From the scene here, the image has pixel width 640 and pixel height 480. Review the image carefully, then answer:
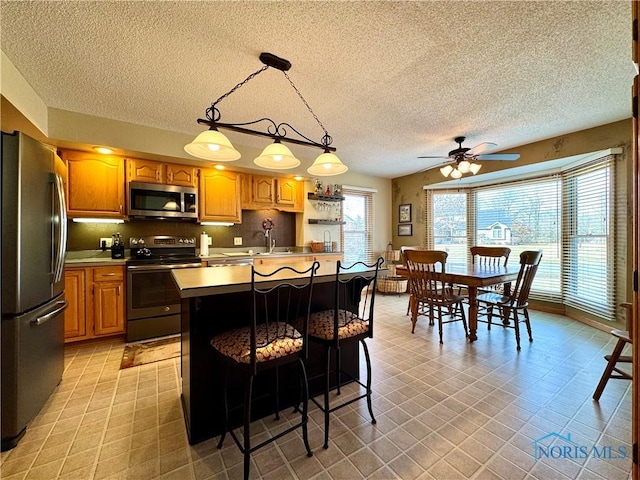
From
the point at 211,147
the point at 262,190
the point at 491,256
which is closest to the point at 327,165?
the point at 211,147

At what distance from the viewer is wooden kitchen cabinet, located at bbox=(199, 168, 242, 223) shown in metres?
3.87

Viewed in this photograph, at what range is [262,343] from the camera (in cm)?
142

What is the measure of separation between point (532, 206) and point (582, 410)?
11.9ft

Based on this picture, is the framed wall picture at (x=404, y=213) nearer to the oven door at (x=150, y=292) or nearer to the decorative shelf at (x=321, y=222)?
the decorative shelf at (x=321, y=222)

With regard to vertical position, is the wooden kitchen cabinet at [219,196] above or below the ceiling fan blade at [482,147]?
below

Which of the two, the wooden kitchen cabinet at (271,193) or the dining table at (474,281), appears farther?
the wooden kitchen cabinet at (271,193)

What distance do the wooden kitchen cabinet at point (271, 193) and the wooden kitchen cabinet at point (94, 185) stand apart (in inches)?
62.5

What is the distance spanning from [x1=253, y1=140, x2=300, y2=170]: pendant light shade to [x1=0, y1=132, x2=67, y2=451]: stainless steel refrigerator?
146 cm

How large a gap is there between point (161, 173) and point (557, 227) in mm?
5959

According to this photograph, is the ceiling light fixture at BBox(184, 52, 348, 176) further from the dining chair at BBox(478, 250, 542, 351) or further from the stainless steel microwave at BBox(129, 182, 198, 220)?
the dining chair at BBox(478, 250, 542, 351)

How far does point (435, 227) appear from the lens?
224 inches

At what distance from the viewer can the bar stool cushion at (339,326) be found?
169cm

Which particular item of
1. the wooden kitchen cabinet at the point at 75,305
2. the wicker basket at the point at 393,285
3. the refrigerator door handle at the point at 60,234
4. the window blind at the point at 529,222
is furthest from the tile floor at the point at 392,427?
the wicker basket at the point at 393,285

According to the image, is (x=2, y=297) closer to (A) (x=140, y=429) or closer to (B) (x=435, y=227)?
(A) (x=140, y=429)
